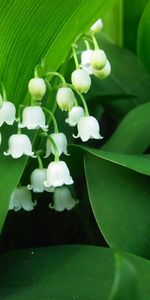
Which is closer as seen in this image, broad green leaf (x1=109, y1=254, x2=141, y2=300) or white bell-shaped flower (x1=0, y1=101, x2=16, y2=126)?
broad green leaf (x1=109, y1=254, x2=141, y2=300)

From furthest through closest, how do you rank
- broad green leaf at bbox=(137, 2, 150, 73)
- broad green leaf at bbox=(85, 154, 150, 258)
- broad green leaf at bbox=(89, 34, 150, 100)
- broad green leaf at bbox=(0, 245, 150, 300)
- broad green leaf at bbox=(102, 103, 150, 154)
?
broad green leaf at bbox=(89, 34, 150, 100)
broad green leaf at bbox=(137, 2, 150, 73)
broad green leaf at bbox=(102, 103, 150, 154)
broad green leaf at bbox=(85, 154, 150, 258)
broad green leaf at bbox=(0, 245, 150, 300)

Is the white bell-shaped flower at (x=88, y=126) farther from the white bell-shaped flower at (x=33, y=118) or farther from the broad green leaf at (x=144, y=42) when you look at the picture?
the broad green leaf at (x=144, y=42)

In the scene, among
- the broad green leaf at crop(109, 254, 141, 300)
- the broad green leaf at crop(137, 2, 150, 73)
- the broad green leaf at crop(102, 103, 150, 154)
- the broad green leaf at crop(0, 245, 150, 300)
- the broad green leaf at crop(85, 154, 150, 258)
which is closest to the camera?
the broad green leaf at crop(109, 254, 141, 300)

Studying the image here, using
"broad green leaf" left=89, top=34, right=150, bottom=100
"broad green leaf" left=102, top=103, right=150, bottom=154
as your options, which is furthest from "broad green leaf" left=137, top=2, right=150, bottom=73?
"broad green leaf" left=102, top=103, right=150, bottom=154

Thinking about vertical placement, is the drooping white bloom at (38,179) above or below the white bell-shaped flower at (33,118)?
below

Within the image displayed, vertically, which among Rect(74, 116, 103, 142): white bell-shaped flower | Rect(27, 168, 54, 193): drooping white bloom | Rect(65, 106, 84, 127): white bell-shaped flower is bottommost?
Rect(27, 168, 54, 193): drooping white bloom

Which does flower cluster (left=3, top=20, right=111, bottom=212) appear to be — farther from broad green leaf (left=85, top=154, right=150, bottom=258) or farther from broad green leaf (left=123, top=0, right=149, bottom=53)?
broad green leaf (left=123, top=0, right=149, bottom=53)

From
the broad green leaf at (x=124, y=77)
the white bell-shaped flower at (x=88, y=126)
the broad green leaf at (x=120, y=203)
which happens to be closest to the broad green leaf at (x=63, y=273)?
the broad green leaf at (x=120, y=203)
